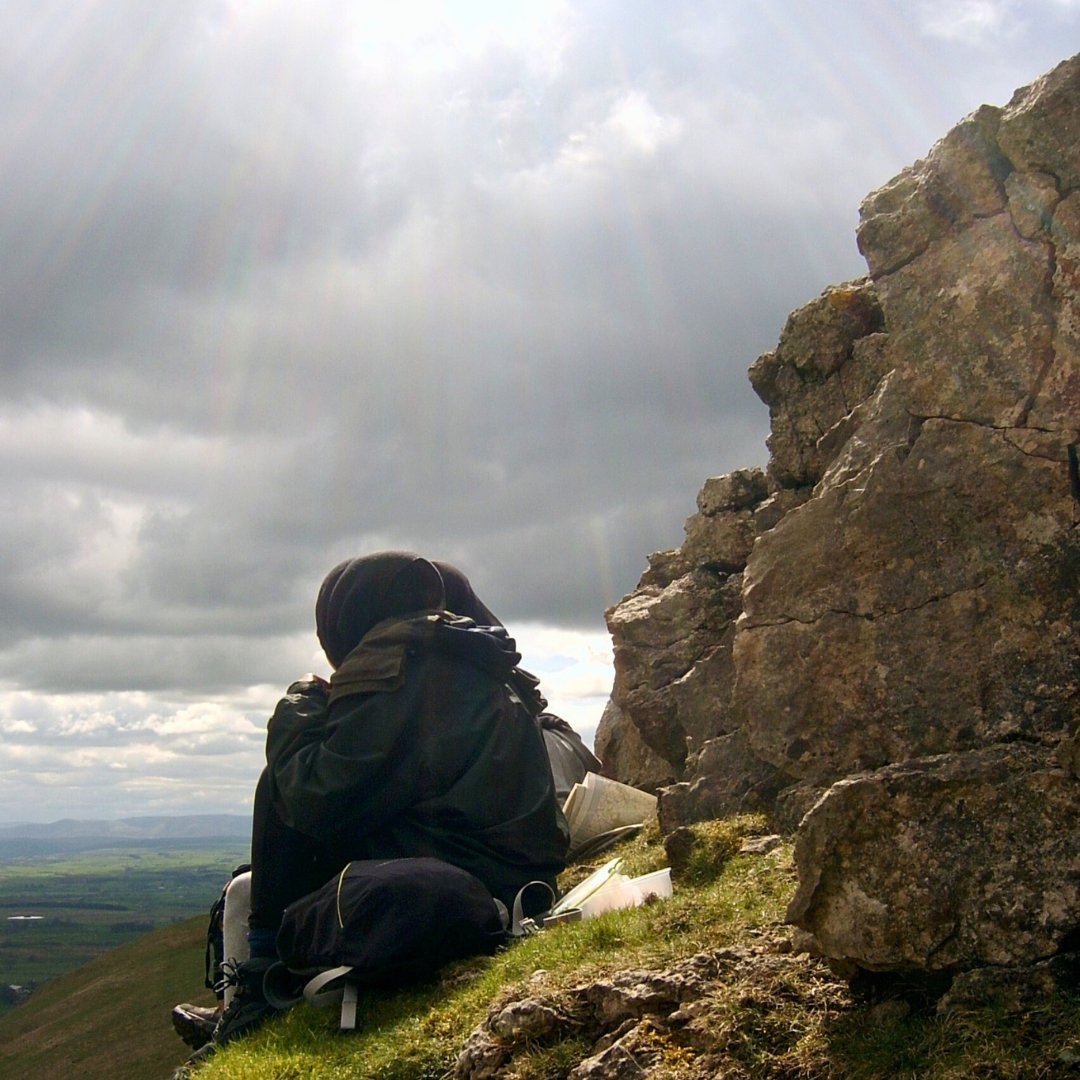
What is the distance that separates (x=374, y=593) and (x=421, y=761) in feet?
5.77

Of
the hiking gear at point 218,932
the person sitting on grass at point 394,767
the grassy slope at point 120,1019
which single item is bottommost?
the grassy slope at point 120,1019

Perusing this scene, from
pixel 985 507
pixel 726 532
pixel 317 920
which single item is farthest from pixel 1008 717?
pixel 726 532

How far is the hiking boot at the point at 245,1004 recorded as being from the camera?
9031 millimetres

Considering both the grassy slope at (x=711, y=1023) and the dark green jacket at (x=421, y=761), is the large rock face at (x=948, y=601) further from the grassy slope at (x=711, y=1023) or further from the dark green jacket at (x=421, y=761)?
the dark green jacket at (x=421, y=761)

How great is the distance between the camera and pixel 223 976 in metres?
10.0

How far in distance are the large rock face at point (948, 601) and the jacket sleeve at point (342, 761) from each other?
3.13 m

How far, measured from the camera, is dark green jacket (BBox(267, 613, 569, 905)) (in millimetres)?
9438

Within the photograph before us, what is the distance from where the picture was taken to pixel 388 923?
8406 millimetres

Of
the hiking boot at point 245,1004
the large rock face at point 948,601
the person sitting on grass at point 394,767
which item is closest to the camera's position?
the large rock face at point 948,601

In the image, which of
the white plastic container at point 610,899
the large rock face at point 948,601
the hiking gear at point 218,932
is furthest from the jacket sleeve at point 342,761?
the large rock face at point 948,601

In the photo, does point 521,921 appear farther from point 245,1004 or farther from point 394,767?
point 245,1004

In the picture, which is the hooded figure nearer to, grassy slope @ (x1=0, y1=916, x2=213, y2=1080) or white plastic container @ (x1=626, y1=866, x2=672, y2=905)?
white plastic container @ (x1=626, y1=866, x2=672, y2=905)

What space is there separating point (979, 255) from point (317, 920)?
7.31 metres

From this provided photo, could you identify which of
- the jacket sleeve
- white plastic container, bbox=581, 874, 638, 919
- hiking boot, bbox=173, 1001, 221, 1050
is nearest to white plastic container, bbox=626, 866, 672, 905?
white plastic container, bbox=581, 874, 638, 919
